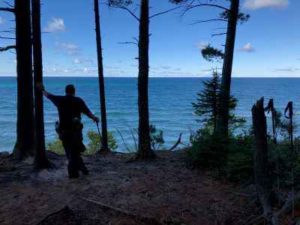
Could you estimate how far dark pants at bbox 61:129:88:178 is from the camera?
307 inches

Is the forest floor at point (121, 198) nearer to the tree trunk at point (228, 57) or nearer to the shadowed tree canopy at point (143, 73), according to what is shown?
the shadowed tree canopy at point (143, 73)

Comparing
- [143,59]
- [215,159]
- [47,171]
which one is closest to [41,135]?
[47,171]

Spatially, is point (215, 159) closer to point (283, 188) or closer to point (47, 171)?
point (283, 188)

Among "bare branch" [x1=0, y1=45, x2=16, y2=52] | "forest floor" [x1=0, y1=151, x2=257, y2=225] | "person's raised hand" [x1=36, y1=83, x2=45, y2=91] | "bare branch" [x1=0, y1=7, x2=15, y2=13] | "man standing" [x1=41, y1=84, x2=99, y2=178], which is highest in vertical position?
"bare branch" [x1=0, y1=7, x2=15, y2=13]

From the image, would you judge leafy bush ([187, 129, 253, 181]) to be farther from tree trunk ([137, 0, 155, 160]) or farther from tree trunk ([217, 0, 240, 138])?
tree trunk ([217, 0, 240, 138])

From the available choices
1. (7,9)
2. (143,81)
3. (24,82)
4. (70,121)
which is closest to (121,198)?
(70,121)

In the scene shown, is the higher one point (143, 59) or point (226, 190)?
point (143, 59)

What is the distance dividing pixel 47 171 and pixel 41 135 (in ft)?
2.61

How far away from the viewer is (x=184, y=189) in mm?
7434

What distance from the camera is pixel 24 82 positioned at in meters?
9.93

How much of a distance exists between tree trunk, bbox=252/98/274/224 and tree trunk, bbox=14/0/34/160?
6.07m

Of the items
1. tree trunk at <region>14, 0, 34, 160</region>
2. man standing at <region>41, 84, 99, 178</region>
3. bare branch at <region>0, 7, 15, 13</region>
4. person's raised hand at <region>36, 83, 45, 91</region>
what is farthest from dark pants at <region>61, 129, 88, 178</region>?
bare branch at <region>0, 7, 15, 13</region>

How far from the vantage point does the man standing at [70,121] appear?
771 cm

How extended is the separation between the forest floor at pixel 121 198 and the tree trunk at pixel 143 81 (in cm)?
122
